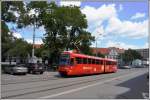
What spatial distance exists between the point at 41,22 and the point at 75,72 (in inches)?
1158

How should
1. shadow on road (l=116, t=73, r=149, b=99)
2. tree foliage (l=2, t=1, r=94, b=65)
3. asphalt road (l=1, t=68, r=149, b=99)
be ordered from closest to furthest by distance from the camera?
asphalt road (l=1, t=68, r=149, b=99), shadow on road (l=116, t=73, r=149, b=99), tree foliage (l=2, t=1, r=94, b=65)

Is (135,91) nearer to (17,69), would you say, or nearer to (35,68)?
(17,69)

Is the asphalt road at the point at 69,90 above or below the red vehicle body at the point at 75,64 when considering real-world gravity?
below

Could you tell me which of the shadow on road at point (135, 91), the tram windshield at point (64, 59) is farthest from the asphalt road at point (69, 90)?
the tram windshield at point (64, 59)

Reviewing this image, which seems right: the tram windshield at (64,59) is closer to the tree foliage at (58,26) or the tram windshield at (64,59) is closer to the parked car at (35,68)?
the parked car at (35,68)

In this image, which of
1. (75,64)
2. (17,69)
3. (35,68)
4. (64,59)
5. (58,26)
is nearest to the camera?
(64,59)

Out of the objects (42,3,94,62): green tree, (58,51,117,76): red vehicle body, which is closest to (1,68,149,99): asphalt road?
(58,51,117,76): red vehicle body

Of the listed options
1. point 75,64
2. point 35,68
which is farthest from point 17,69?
point 75,64

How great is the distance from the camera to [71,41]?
247 ft

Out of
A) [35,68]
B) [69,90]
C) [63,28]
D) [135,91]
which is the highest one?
[63,28]

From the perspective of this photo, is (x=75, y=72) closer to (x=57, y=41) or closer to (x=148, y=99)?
(x=148, y=99)

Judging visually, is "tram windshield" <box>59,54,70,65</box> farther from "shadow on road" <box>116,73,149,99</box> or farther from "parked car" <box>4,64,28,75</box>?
"shadow on road" <box>116,73,149,99</box>

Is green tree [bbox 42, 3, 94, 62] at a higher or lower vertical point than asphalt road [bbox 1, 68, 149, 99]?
higher

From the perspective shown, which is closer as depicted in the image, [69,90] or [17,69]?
[69,90]
